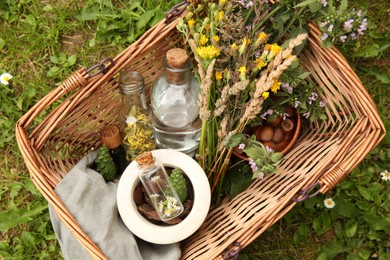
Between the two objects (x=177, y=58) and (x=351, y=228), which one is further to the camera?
(x=351, y=228)

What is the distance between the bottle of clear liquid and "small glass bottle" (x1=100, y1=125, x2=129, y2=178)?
0.36 feet

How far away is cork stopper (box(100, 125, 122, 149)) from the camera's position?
1.22m

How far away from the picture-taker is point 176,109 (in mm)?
1244

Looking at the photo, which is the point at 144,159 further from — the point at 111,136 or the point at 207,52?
the point at 207,52

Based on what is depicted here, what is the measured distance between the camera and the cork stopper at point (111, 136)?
1220mm

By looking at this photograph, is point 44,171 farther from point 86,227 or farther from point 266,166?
point 266,166

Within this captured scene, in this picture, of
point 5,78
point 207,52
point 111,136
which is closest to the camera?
point 207,52

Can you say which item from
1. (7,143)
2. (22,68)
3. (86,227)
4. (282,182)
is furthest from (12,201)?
(282,182)

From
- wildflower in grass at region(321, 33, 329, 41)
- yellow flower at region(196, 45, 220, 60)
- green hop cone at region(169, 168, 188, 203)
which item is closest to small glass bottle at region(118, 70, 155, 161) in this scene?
green hop cone at region(169, 168, 188, 203)

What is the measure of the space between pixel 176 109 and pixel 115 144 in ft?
0.61

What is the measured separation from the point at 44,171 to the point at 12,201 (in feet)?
1.89

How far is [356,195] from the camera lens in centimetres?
159

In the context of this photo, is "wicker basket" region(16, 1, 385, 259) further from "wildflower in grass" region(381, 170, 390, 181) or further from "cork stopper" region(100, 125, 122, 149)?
"wildflower in grass" region(381, 170, 390, 181)

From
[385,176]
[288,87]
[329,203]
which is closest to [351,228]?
[329,203]
